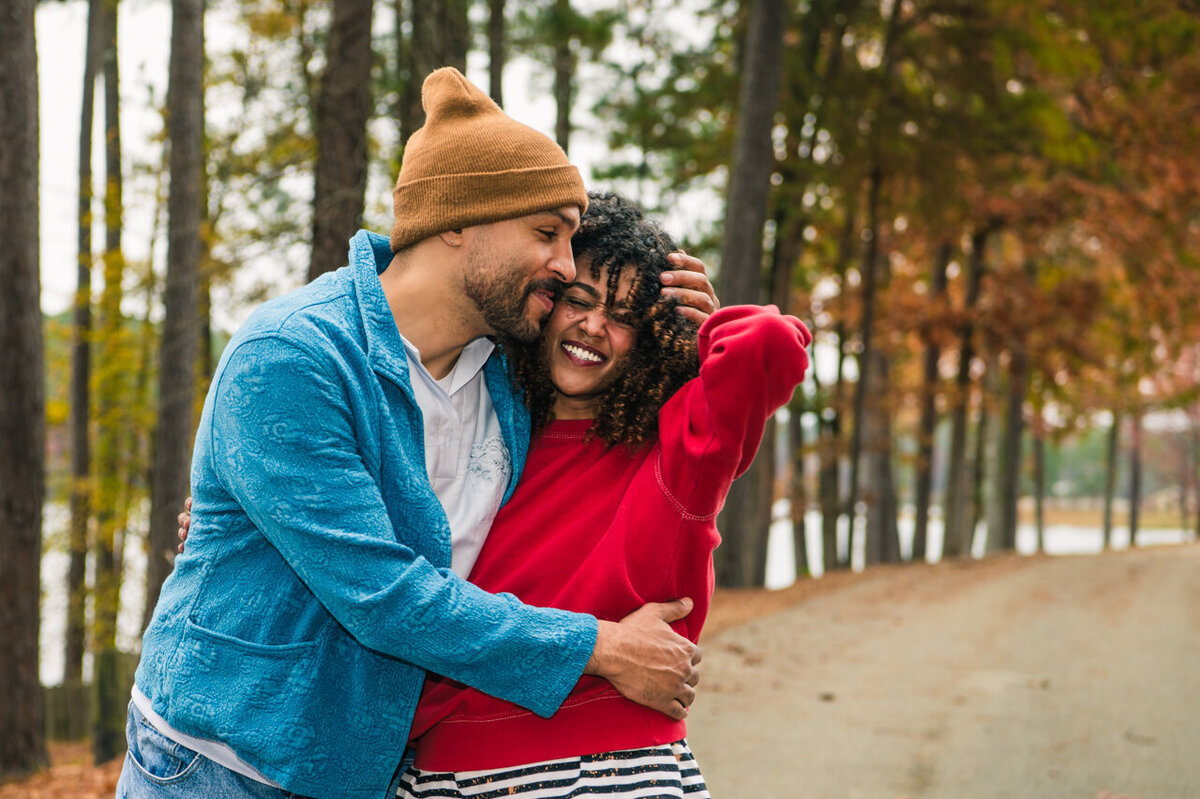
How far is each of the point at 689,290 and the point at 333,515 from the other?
1.21 metres

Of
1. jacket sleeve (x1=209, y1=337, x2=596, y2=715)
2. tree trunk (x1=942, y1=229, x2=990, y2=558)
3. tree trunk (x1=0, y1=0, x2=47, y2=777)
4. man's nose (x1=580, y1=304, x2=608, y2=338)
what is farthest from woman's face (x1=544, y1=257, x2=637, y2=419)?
tree trunk (x1=942, y1=229, x2=990, y2=558)

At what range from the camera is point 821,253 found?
20953mm

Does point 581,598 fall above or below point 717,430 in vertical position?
below

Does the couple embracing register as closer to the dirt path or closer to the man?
the man

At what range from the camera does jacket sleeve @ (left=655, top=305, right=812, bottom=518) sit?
2.31 meters

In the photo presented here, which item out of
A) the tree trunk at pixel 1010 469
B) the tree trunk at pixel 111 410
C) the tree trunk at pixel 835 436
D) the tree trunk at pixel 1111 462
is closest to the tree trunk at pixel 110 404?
the tree trunk at pixel 111 410

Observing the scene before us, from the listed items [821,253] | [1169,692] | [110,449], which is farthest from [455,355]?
[821,253]

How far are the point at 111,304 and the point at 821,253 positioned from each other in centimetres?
1315

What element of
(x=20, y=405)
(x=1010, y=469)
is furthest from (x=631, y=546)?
(x=1010, y=469)

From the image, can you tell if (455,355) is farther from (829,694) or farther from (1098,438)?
(1098,438)

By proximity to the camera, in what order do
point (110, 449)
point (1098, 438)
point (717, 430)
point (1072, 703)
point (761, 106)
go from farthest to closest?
1. point (1098, 438)
2. point (110, 449)
3. point (761, 106)
4. point (1072, 703)
5. point (717, 430)

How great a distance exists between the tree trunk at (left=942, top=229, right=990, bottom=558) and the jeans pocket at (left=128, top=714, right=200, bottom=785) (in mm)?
20628

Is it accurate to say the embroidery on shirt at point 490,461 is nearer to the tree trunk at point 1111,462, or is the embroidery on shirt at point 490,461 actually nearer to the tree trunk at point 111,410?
the tree trunk at point 111,410

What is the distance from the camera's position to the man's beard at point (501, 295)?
253cm
